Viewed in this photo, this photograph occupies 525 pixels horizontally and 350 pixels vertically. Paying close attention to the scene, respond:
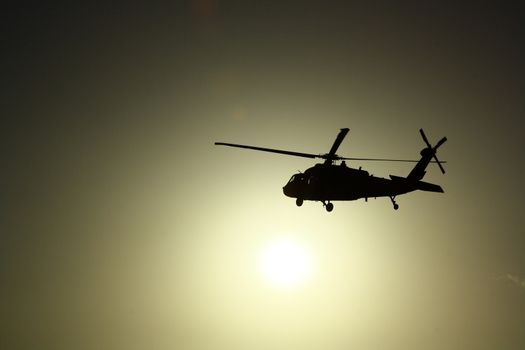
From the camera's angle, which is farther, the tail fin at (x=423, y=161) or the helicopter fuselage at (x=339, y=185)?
the tail fin at (x=423, y=161)

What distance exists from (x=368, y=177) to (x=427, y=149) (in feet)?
20.1

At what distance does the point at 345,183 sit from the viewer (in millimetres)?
38625

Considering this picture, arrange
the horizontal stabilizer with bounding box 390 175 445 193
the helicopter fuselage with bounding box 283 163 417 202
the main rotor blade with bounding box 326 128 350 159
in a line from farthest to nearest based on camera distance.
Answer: the horizontal stabilizer with bounding box 390 175 445 193 → the helicopter fuselage with bounding box 283 163 417 202 → the main rotor blade with bounding box 326 128 350 159

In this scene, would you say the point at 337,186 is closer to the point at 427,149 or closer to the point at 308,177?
the point at 308,177

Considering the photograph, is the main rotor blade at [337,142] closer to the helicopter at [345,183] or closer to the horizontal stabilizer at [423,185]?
the helicopter at [345,183]

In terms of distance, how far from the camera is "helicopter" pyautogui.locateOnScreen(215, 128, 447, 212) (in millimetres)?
37969

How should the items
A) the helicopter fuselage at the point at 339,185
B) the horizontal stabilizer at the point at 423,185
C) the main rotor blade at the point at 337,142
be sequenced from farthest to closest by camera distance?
the horizontal stabilizer at the point at 423,185 < the helicopter fuselage at the point at 339,185 < the main rotor blade at the point at 337,142

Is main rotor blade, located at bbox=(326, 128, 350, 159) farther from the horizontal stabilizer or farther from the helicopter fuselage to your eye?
the horizontal stabilizer

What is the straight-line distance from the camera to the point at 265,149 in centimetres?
3525

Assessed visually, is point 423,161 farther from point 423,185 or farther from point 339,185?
point 339,185

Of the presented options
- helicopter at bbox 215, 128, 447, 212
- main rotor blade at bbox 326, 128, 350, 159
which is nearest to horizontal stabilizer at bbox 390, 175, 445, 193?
helicopter at bbox 215, 128, 447, 212

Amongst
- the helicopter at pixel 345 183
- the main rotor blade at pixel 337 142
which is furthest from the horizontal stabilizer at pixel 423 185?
the main rotor blade at pixel 337 142

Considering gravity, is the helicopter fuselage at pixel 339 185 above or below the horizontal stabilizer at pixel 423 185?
above

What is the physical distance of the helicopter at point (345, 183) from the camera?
3797 cm
